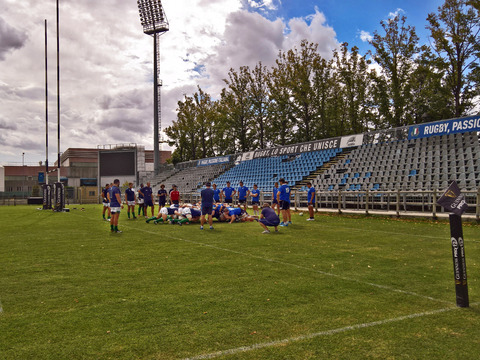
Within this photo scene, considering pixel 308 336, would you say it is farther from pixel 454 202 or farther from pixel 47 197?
pixel 47 197

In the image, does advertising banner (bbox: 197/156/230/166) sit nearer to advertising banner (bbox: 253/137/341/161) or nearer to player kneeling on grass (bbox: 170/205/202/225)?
advertising banner (bbox: 253/137/341/161)

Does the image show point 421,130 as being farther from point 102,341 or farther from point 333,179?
point 102,341

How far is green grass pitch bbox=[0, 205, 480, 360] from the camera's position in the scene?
3.88 metres

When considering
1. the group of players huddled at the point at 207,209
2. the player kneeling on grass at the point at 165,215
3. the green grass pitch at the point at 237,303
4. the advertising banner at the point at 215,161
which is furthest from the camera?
the advertising banner at the point at 215,161

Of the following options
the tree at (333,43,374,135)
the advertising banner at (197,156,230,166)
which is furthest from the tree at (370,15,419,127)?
Result: the advertising banner at (197,156,230,166)

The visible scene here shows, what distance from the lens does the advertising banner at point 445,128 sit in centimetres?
2195

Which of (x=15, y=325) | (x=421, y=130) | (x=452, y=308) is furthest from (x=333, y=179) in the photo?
(x=15, y=325)

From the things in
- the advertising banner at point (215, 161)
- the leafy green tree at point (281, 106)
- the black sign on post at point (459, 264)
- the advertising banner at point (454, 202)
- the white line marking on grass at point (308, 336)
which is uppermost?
the leafy green tree at point (281, 106)

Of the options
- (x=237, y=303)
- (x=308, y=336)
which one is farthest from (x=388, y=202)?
(x=308, y=336)

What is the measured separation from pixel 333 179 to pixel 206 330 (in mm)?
23183

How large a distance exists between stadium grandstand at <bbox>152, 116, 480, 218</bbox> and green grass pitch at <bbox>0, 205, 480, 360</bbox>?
10.2 m

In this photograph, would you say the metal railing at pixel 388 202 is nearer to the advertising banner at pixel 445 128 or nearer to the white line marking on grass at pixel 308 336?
the advertising banner at pixel 445 128

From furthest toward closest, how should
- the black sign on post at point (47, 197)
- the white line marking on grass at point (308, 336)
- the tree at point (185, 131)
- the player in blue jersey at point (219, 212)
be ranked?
the tree at point (185, 131), the black sign on post at point (47, 197), the player in blue jersey at point (219, 212), the white line marking on grass at point (308, 336)

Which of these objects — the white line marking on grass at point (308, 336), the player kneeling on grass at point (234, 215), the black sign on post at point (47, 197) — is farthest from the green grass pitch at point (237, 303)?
the black sign on post at point (47, 197)
